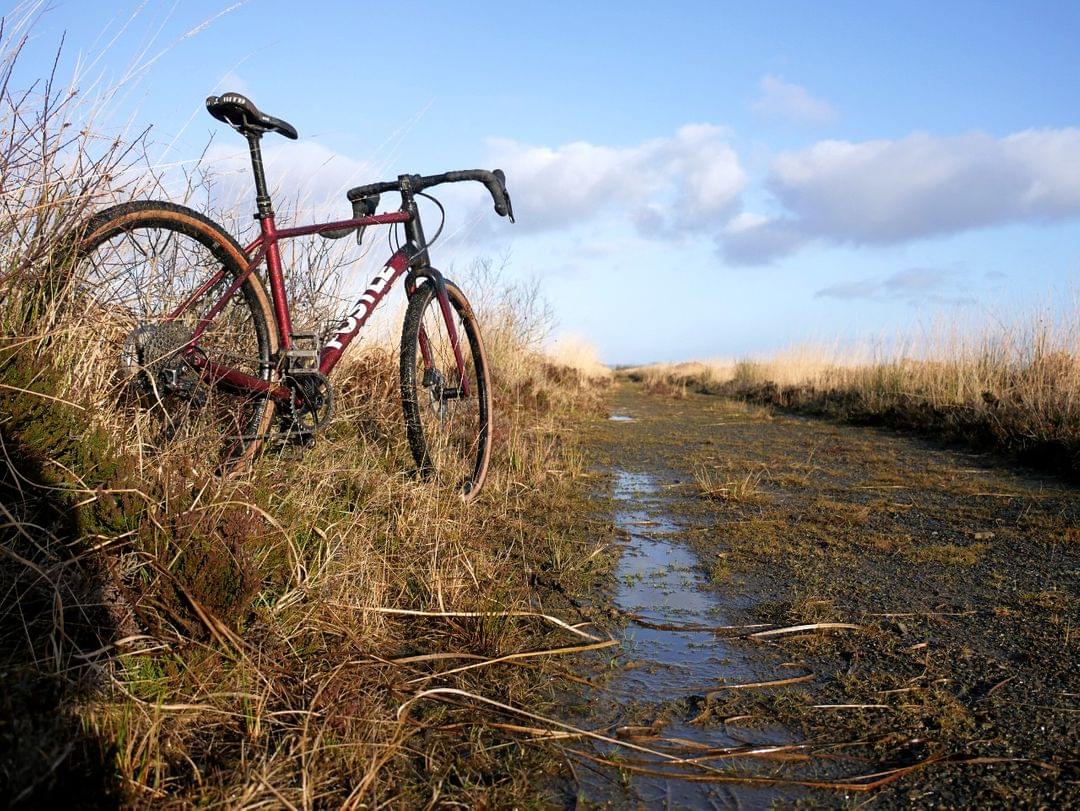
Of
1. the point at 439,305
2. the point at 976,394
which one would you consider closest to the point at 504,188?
the point at 439,305

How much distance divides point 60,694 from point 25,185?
167 centimetres

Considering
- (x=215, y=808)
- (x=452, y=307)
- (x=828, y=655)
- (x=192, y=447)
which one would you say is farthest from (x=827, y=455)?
(x=215, y=808)

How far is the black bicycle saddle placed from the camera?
3.04 m

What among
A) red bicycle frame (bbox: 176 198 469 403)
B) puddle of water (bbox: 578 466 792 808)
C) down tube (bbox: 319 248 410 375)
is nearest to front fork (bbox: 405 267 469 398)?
red bicycle frame (bbox: 176 198 469 403)

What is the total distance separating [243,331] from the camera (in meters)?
3.61

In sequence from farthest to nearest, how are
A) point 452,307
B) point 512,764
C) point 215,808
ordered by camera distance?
point 452,307, point 512,764, point 215,808

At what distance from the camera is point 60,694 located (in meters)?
1.40

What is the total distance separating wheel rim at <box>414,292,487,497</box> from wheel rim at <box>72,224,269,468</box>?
92 centimetres

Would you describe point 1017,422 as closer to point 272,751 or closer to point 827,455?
point 827,455

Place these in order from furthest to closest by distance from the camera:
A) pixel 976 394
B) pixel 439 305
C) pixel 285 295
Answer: pixel 976 394 < pixel 439 305 < pixel 285 295

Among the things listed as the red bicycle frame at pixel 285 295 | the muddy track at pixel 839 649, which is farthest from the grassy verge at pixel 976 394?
the red bicycle frame at pixel 285 295

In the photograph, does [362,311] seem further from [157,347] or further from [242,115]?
[157,347]

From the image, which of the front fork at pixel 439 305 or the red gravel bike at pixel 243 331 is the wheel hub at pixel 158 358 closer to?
the red gravel bike at pixel 243 331

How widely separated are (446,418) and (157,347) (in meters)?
1.90
